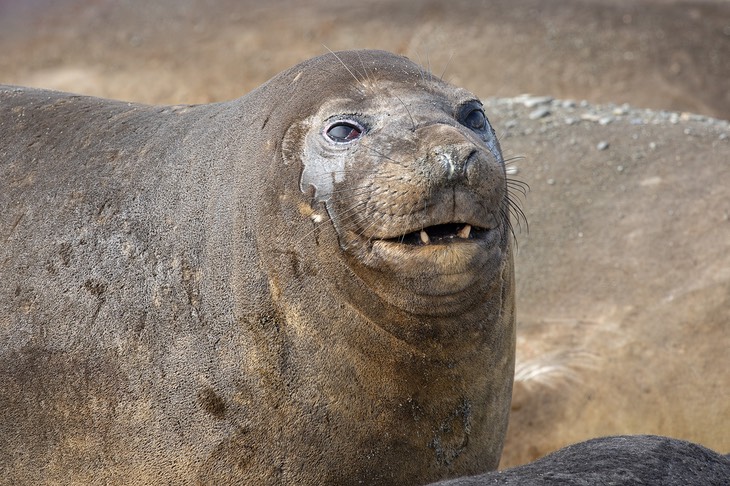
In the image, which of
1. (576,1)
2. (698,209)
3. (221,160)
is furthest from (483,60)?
(221,160)

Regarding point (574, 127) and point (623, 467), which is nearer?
point (623, 467)

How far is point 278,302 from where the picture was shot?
4156 millimetres

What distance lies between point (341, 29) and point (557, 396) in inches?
342

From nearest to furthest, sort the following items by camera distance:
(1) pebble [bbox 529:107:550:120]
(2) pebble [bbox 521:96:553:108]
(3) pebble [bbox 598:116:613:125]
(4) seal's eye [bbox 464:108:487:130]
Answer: (4) seal's eye [bbox 464:108:487:130] → (3) pebble [bbox 598:116:613:125] → (1) pebble [bbox 529:107:550:120] → (2) pebble [bbox 521:96:553:108]

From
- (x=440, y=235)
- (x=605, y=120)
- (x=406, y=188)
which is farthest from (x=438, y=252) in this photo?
(x=605, y=120)

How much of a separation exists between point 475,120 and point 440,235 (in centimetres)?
70

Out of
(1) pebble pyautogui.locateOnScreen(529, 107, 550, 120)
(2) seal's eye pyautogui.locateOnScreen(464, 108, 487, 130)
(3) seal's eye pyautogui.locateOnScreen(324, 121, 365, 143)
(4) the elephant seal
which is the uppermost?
(1) pebble pyautogui.locateOnScreen(529, 107, 550, 120)

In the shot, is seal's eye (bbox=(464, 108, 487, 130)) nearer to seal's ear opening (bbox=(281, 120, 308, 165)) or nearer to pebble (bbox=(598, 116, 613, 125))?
seal's ear opening (bbox=(281, 120, 308, 165))

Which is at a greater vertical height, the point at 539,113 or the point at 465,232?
the point at 539,113

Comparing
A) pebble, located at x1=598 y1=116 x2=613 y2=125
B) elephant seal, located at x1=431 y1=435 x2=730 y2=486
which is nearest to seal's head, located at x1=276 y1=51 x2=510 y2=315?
elephant seal, located at x1=431 y1=435 x2=730 y2=486

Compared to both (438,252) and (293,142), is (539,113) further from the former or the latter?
(438,252)

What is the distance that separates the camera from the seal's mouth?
3.88 m

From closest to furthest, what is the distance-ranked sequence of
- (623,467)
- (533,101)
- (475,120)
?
(623,467)
(475,120)
(533,101)

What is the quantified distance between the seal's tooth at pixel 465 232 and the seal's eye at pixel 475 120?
607mm
